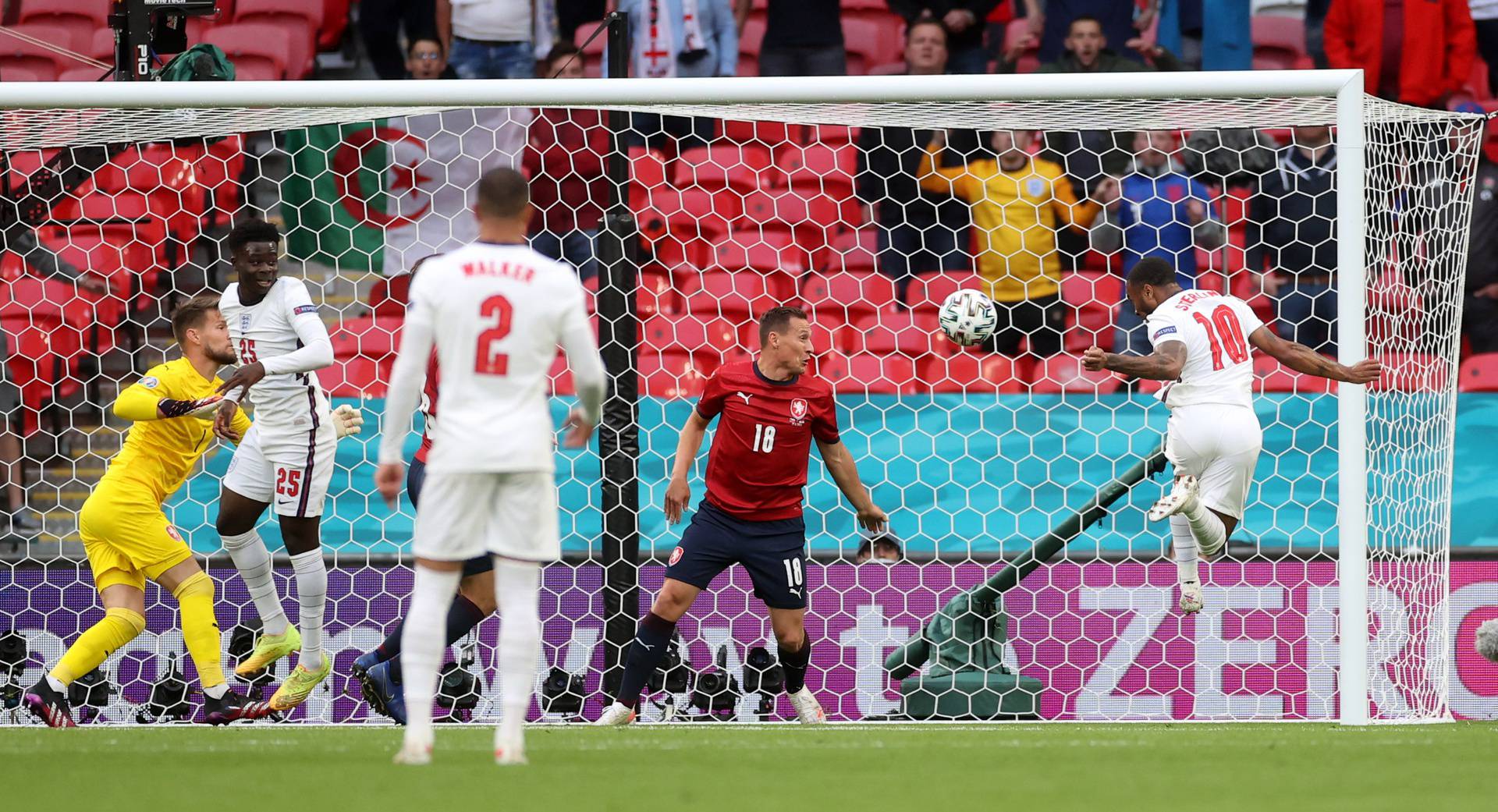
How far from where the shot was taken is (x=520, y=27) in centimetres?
1069

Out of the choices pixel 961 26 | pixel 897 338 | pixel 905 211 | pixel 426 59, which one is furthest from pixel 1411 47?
pixel 426 59

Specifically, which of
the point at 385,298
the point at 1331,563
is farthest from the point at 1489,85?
the point at 385,298

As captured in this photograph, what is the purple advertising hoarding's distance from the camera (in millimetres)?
7453

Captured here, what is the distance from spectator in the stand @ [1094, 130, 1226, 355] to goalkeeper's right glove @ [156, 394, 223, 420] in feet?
15.3

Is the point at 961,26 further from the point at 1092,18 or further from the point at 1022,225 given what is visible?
the point at 1022,225

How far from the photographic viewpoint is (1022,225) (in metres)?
9.13

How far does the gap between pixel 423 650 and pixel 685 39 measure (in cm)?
685

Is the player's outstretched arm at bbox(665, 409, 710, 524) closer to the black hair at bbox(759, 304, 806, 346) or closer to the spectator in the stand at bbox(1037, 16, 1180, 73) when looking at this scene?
the black hair at bbox(759, 304, 806, 346)

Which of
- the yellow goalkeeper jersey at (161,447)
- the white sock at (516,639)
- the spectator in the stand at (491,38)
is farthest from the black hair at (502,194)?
the spectator in the stand at (491,38)

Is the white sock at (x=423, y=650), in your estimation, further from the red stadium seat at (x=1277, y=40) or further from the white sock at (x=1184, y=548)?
the red stadium seat at (x=1277, y=40)

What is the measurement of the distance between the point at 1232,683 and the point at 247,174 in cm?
589

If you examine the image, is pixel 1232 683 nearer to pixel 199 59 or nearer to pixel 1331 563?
pixel 1331 563

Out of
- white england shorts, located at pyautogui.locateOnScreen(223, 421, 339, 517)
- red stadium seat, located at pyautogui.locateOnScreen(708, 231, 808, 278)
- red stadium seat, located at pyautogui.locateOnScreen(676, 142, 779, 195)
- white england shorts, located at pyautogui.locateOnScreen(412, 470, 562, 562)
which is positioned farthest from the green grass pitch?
red stadium seat, located at pyautogui.locateOnScreen(676, 142, 779, 195)

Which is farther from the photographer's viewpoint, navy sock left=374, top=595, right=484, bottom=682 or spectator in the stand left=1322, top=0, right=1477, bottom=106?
spectator in the stand left=1322, top=0, right=1477, bottom=106
